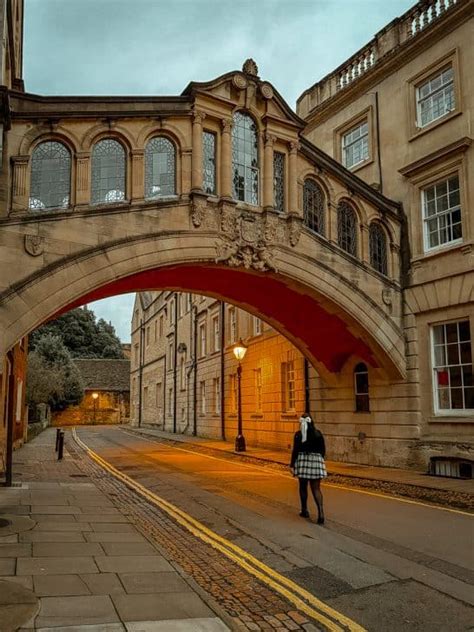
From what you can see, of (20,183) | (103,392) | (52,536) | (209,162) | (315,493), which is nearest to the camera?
(52,536)

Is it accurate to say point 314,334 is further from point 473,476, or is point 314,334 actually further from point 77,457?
point 77,457

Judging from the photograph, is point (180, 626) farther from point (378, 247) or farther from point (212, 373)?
point (212, 373)

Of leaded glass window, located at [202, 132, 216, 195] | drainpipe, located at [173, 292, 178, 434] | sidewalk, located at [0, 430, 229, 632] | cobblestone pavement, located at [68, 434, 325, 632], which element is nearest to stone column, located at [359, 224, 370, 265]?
leaded glass window, located at [202, 132, 216, 195]

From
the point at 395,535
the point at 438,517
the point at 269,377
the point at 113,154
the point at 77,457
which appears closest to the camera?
the point at 395,535

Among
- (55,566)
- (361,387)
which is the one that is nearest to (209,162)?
(361,387)

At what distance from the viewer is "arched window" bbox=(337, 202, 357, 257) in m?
18.2

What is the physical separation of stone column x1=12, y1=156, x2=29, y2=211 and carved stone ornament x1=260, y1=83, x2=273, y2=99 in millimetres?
6724

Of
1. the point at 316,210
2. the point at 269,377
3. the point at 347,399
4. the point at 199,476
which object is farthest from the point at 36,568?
the point at 269,377

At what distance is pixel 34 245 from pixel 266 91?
25.7ft

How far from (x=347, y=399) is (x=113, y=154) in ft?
36.0

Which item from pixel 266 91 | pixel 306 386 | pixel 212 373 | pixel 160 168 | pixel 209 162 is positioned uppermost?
pixel 266 91

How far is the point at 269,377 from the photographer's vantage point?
84.0ft

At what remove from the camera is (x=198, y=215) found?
1515 cm

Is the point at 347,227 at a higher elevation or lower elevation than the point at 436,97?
lower
